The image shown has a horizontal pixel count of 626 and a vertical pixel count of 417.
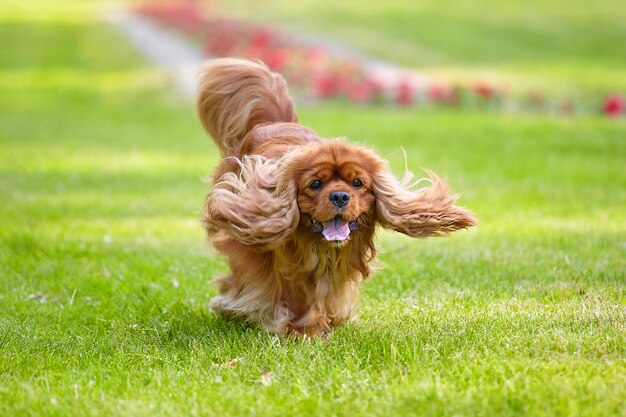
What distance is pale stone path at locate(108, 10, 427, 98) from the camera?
21109mm

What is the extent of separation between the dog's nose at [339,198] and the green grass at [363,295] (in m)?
0.83

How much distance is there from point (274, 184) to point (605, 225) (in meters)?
4.54

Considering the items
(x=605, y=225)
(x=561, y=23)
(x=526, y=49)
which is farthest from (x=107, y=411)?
(x=561, y=23)

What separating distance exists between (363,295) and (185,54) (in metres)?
19.5

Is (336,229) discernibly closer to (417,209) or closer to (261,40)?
(417,209)

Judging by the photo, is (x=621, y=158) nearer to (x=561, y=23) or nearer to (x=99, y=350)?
(x=99, y=350)

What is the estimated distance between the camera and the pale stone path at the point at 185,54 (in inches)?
831

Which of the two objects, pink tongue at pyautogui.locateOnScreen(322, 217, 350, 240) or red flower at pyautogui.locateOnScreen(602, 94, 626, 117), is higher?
pink tongue at pyautogui.locateOnScreen(322, 217, 350, 240)

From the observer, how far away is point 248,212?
5.59 m

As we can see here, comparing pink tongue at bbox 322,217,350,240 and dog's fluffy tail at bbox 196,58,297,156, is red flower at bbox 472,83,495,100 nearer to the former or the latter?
dog's fluffy tail at bbox 196,58,297,156

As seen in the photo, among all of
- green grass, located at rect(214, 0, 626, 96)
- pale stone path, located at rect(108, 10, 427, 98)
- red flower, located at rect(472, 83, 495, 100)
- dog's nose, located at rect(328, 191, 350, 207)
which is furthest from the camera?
green grass, located at rect(214, 0, 626, 96)

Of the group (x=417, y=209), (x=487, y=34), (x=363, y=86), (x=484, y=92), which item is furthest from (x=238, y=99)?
(x=487, y=34)

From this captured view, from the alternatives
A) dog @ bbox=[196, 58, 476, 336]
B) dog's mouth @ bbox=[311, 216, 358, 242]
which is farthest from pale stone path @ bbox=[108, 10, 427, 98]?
dog's mouth @ bbox=[311, 216, 358, 242]

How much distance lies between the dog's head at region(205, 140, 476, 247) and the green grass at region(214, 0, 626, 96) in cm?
1474
